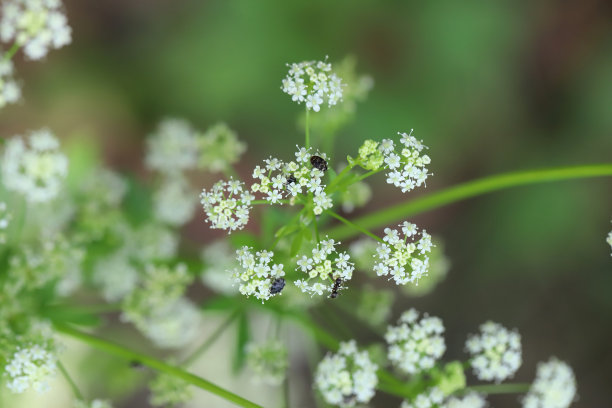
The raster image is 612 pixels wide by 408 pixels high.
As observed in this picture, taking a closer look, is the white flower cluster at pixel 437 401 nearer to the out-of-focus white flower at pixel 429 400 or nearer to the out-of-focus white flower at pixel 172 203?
the out-of-focus white flower at pixel 429 400

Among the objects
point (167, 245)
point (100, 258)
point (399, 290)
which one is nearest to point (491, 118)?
point (399, 290)

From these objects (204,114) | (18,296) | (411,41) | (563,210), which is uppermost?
(411,41)

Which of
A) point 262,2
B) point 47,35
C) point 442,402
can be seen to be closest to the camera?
point 47,35

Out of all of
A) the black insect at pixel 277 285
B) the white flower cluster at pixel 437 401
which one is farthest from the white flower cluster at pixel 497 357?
the black insect at pixel 277 285

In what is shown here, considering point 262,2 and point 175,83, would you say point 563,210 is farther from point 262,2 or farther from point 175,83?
point 175,83

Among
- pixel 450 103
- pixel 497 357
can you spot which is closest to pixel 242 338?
pixel 497 357
